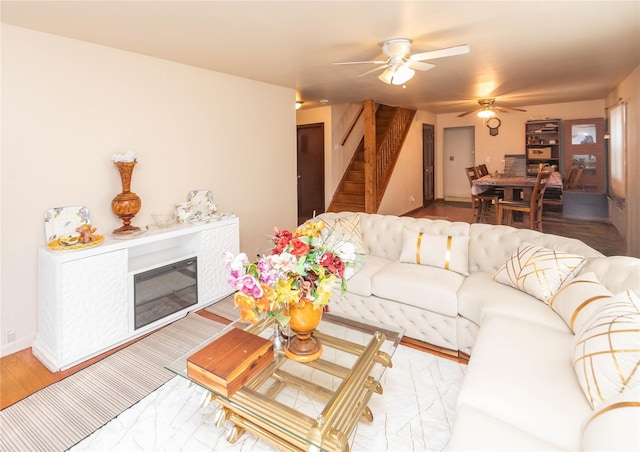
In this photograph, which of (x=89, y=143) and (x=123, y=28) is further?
(x=89, y=143)

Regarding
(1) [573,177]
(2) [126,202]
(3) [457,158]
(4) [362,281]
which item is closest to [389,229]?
(4) [362,281]

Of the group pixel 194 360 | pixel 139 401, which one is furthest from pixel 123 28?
pixel 139 401

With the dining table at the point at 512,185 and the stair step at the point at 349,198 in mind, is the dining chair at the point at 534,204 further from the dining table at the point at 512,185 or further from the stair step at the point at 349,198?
the stair step at the point at 349,198

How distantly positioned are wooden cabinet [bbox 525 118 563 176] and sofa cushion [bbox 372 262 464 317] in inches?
270

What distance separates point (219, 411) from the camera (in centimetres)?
188

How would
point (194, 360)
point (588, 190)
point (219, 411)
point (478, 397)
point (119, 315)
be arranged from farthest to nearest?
point (588, 190)
point (119, 315)
point (219, 411)
point (194, 360)
point (478, 397)

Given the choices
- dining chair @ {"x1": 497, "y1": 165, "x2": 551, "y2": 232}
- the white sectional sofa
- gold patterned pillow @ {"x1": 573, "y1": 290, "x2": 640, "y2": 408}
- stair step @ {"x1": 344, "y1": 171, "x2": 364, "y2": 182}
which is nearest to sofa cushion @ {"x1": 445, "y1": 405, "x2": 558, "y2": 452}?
the white sectional sofa

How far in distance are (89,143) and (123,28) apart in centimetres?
101

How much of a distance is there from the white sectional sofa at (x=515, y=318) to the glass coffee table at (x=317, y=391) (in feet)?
1.55

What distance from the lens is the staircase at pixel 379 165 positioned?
22.4 feet

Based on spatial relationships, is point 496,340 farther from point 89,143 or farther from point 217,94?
point 217,94

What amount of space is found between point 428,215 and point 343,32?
227 inches

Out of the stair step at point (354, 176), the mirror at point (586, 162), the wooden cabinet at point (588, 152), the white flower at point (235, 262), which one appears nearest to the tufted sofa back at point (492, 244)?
the white flower at point (235, 262)

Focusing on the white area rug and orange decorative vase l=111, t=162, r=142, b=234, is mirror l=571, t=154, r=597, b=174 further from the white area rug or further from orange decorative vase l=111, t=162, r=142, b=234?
orange decorative vase l=111, t=162, r=142, b=234
